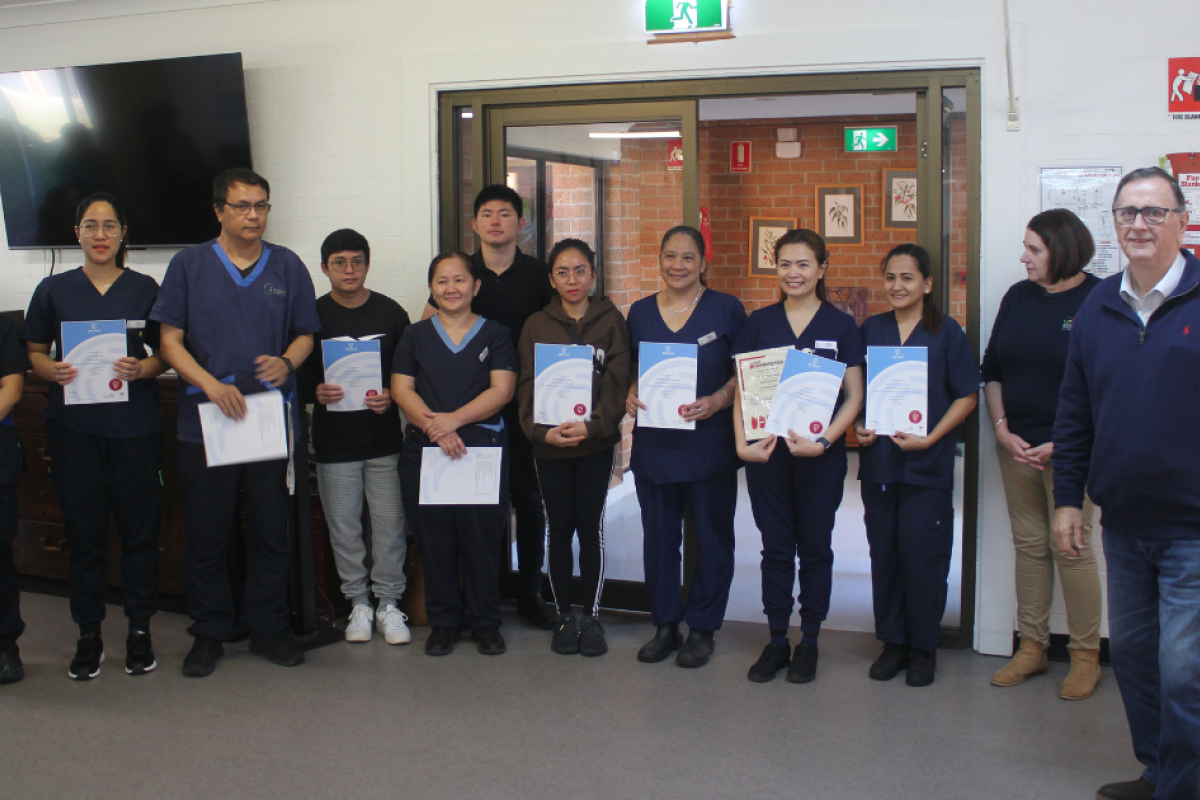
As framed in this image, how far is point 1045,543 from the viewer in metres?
3.29

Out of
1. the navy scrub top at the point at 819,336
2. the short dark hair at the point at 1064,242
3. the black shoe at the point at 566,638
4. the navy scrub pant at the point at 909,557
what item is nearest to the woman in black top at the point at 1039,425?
the short dark hair at the point at 1064,242

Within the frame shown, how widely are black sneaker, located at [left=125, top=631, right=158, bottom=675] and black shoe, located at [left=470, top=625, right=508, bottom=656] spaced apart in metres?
1.16

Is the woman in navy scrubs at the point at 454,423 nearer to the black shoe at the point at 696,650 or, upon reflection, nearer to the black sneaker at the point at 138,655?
the black shoe at the point at 696,650

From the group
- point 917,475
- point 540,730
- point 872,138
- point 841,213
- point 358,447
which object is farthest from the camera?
point 841,213

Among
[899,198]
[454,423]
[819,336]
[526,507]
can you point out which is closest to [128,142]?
[454,423]

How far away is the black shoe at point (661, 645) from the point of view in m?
3.49

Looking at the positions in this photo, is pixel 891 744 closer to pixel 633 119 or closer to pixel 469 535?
pixel 469 535

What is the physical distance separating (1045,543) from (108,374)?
3.28 meters

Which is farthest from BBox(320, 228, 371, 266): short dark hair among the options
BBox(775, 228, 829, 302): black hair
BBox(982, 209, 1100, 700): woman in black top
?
BBox(982, 209, 1100, 700): woman in black top

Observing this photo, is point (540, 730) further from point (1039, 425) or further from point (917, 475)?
point (1039, 425)


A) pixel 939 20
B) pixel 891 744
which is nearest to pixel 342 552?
pixel 891 744

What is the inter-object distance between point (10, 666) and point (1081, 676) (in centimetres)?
364

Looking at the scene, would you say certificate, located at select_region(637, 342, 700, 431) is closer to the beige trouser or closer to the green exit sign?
the beige trouser

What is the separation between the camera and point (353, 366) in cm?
358
